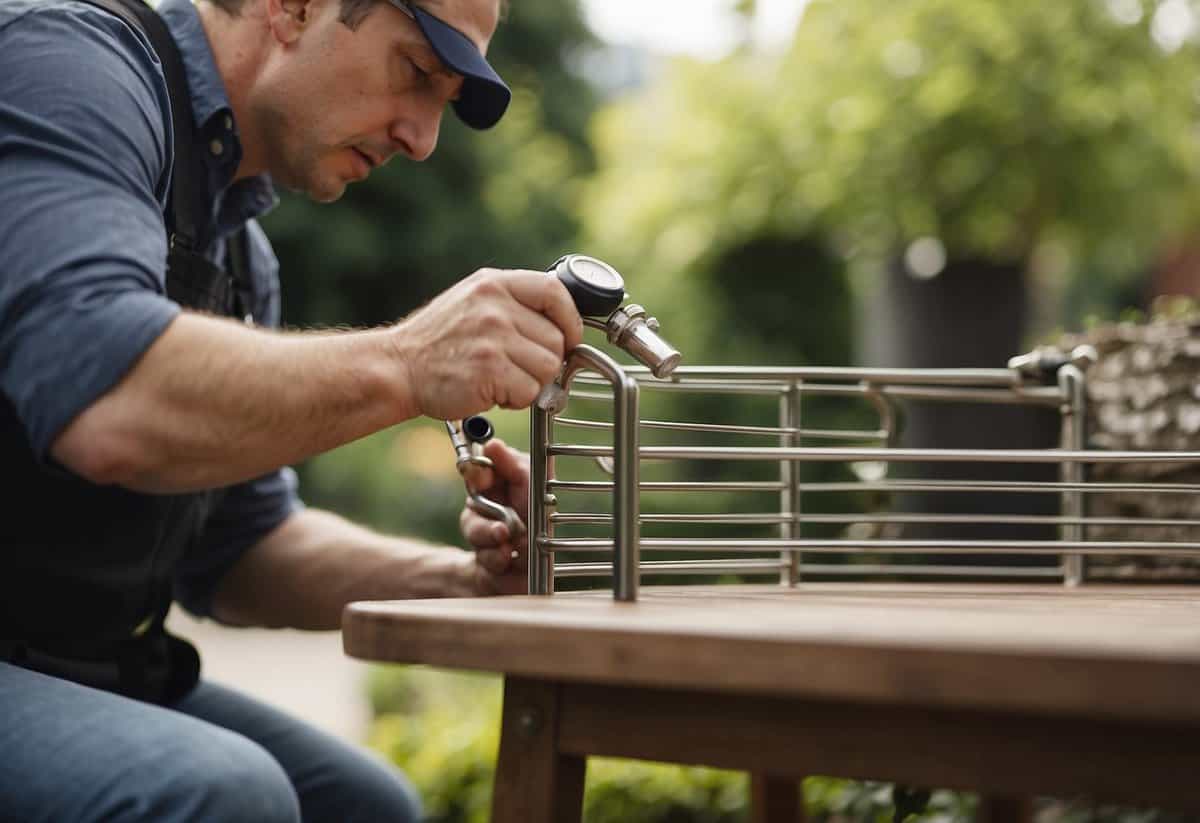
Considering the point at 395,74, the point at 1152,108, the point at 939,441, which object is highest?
the point at 1152,108

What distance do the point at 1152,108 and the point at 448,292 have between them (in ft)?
13.0

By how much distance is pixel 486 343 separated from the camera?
1180mm

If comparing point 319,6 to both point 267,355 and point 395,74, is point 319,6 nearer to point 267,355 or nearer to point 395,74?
point 395,74

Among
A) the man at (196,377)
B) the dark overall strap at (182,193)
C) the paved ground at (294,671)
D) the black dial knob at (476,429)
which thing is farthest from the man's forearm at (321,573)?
the paved ground at (294,671)

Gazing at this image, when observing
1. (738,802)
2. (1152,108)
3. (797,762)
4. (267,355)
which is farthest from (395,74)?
(1152,108)

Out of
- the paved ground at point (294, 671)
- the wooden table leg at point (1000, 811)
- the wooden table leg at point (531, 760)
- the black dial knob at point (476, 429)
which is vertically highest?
the black dial knob at point (476, 429)

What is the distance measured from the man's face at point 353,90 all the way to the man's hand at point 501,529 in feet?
1.46

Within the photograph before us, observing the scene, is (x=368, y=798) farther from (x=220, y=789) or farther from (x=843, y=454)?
(x=843, y=454)

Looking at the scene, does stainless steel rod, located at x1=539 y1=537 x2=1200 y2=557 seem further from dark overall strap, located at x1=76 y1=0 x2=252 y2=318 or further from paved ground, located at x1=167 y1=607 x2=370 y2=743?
paved ground, located at x1=167 y1=607 x2=370 y2=743

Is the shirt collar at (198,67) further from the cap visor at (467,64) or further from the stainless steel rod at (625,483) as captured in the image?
the stainless steel rod at (625,483)

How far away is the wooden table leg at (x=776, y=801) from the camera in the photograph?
1.71 meters

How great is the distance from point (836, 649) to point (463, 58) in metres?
0.99

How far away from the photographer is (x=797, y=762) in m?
0.96

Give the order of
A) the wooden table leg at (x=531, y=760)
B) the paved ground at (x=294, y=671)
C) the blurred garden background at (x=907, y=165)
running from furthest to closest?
the paved ground at (x=294, y=671)
the blurred garden background at (x=907, y=165)
the wooden table leg at (x=531, y=760)
